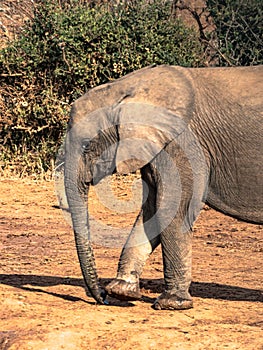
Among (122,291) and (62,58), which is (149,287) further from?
(62,58)

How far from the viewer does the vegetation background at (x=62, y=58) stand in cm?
1376

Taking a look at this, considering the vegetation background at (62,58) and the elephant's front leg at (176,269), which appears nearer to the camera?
the elephant's front leg at (176,269)

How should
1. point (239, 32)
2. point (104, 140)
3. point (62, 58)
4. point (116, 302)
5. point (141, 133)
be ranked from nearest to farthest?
1. point (141, 133)
2. point (104, 140)
3. point (116, 302)
4. point (62, 58)
5. point (239, 32)

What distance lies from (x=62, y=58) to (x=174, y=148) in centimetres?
770

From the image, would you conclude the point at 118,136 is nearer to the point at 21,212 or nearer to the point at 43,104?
the point at 21,212

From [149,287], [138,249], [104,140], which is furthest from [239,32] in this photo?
[104,140]

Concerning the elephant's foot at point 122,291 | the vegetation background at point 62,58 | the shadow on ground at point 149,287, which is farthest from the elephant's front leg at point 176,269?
the vegetation background at point 62,58

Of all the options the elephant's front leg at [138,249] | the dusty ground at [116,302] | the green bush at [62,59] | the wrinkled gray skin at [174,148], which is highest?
the green bush at [62,59]

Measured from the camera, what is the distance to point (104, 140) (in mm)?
6547

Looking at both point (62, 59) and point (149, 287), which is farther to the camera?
point (62, 59)

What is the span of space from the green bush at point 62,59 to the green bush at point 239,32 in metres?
0.96

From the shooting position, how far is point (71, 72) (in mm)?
13867

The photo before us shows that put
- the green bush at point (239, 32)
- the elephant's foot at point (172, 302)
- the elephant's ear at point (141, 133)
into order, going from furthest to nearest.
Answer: the green bush at point (239, 32) → the elephant's foot at point (172, 302) → the elephant's ear at point (141, 133)

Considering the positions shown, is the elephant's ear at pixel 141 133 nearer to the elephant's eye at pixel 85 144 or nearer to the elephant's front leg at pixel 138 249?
the elephant's eye at pixel 85 144
